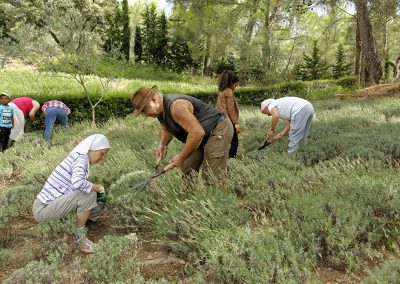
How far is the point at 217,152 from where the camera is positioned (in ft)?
12.4

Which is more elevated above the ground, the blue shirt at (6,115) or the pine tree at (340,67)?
the pine tree at (340,67)

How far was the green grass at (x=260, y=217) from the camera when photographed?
8.84ft

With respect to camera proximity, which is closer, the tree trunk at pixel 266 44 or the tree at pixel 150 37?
the tree trunk at pixel 266 44

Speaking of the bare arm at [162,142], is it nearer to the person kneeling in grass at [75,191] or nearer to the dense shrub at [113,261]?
the person kneeling in grass at [75,191]

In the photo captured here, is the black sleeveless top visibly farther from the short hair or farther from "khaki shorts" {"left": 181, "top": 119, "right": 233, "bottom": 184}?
the short hair

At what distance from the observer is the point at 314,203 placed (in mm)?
3254

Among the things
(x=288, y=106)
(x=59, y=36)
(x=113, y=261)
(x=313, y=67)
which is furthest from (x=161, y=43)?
(x=113, y=261)

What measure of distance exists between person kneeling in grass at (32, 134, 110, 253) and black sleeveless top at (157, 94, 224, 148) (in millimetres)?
654

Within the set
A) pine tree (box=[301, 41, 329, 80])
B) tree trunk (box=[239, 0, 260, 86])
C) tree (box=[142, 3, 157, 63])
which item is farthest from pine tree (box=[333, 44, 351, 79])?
tree (box=[142, 3, 157, 63])

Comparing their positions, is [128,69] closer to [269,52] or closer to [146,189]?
[269,52]

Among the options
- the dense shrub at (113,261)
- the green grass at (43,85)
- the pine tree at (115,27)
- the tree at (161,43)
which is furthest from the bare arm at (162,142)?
the pine tree at (115,27)

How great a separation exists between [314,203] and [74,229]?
2316 mm

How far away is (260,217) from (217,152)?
30.7 inches

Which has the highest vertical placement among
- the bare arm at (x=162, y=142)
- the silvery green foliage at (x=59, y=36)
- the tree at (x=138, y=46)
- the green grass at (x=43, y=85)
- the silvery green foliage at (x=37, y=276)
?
the tree at (x=138, y=46)
